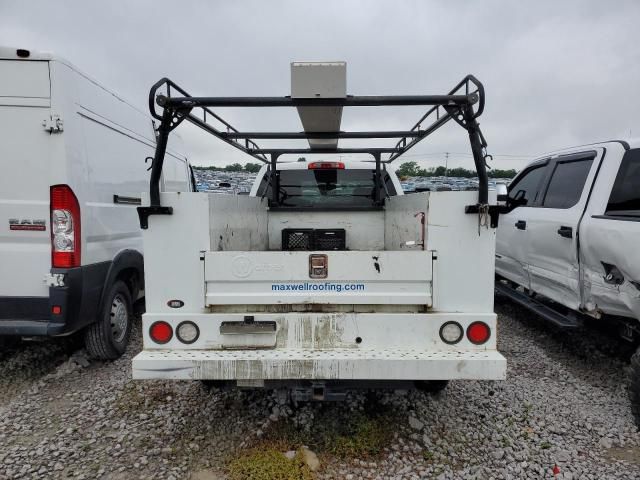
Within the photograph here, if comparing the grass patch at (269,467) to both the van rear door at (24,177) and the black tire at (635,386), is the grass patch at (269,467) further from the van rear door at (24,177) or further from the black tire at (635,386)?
the black tire at (635,386)

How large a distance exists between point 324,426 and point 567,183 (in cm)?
346

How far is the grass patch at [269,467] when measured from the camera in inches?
97.6

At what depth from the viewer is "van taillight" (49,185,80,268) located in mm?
3482

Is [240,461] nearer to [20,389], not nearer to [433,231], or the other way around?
[433,231]

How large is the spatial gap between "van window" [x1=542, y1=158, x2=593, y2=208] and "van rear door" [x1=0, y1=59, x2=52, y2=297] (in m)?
4.86

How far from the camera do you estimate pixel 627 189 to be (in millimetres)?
3424

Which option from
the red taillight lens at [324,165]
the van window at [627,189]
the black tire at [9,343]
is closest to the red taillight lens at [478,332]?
the van window at [627,189]

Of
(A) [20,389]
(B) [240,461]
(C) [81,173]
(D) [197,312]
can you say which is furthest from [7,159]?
(B) [240,461]

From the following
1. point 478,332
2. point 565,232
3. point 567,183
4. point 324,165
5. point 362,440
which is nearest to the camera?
point 478,332

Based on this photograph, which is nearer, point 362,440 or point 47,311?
point 362,440

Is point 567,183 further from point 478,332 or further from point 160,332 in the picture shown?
point 160,332

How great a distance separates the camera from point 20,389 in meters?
3.73

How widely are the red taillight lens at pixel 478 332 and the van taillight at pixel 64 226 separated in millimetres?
3260

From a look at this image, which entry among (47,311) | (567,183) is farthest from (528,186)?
(47,311)
